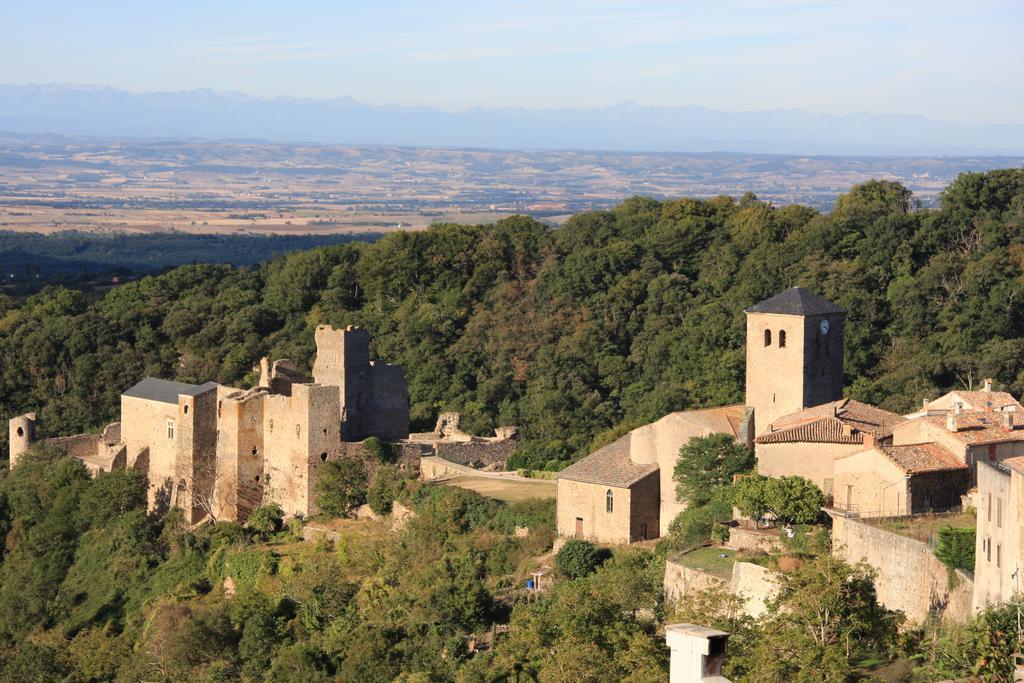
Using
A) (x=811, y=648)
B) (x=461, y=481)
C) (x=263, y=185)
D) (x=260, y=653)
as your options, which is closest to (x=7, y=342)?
(x=461, y=481)

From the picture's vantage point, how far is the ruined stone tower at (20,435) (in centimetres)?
3653

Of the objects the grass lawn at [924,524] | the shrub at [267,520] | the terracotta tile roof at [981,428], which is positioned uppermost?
the terracotta tile roof at [981,428]

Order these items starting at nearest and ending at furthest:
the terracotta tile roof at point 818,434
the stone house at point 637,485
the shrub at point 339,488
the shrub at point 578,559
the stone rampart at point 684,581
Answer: the stone rampart at point 684,581 < the terracotta tile roof at point 818,434 < the shrub at point 578,559 < the stone house at point 637,485 < the shrub at point 339,488

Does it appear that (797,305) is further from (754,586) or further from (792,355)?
(754,586)

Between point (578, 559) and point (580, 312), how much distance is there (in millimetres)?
20020

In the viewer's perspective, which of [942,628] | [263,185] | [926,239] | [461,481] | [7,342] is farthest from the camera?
[263,185]

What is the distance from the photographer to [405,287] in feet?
159

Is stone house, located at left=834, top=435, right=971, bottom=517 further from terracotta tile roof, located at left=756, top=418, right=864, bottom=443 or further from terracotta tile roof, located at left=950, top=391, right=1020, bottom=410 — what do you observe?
terracotta tile roof, located at left=950, top=391, right=1020, bottom=410

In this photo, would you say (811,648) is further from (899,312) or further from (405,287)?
(405,287)

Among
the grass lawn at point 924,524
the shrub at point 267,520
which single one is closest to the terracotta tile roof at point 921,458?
the grass lawn at point 924,524

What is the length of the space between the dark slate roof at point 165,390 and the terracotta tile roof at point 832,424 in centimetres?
1151

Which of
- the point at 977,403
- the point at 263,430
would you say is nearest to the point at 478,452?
the point at 263,430

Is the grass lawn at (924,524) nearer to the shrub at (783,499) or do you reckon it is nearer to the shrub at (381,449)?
the shrub at (783,499)

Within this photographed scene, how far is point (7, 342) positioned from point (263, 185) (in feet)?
493
